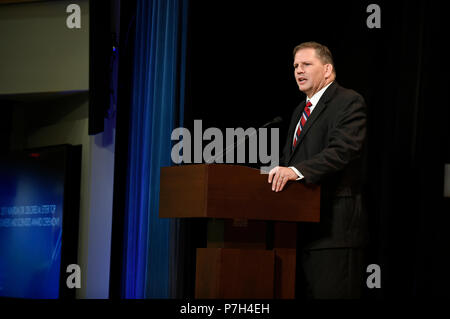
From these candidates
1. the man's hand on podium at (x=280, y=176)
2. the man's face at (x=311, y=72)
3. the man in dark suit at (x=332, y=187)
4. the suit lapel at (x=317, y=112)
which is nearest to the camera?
the man's hand on podium at (x=280, y=176)

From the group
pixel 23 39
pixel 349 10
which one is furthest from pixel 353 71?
pixel 23 39

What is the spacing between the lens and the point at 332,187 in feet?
10.2

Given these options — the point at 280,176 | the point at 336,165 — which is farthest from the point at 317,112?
the point at 280,176

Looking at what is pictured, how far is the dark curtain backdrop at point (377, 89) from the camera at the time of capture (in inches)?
153

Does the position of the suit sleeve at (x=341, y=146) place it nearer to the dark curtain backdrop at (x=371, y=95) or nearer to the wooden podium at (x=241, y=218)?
the wooden podium at (x=241, y=218)

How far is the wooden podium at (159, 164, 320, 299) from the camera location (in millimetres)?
2770

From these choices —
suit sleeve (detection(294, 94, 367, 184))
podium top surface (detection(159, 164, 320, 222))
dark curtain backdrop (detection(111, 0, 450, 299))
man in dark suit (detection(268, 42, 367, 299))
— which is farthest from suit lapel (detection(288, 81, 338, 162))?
dark curtain backdrop (detection(111, 0, 450, 299))

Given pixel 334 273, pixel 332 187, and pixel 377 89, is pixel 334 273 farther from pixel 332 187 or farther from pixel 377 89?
pixel 377 89

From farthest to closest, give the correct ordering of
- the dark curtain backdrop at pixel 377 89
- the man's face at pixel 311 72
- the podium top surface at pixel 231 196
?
the dark curtain backdrop at pixel 377 89 → the man's face at pixel 311 72 → the podium top surface at pixel 231 196

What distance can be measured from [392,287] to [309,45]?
159cm

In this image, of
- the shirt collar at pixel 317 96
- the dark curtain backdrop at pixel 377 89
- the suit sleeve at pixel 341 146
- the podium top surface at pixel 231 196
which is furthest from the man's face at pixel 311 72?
the dark curtain backdrop at pixel 377 89

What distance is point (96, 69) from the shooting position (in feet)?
15.0

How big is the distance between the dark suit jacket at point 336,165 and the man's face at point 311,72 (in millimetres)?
129

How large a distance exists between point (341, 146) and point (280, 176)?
361 mm
